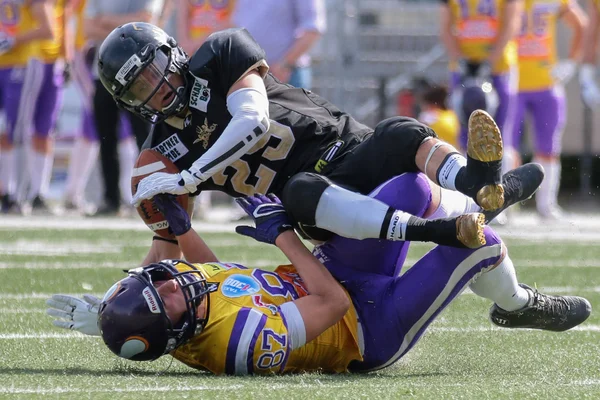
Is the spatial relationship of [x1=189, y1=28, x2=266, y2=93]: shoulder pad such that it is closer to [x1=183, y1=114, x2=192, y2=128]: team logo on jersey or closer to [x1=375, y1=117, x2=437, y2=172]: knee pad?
[x1=183, y1=114, x2=192, y2=128]: team logo on jersey

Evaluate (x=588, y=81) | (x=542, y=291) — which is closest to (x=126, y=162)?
(x=588, y=81)

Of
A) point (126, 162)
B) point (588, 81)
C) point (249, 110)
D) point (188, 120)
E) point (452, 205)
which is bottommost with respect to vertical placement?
point (126, 162)

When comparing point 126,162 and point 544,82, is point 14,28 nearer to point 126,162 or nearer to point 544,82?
point 126,162

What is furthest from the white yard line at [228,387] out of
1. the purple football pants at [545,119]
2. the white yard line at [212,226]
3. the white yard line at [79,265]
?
the purple football pants at [545,119]

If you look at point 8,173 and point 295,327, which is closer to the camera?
point 295,327

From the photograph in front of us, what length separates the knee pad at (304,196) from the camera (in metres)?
4.04

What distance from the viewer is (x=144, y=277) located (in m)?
3.76

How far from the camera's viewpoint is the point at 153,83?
14.4ft

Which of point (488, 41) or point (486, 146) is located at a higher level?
point (486, 146)

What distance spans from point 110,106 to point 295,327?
6610mm

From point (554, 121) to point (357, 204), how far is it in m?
6.64

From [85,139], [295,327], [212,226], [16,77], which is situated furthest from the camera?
[85,139]

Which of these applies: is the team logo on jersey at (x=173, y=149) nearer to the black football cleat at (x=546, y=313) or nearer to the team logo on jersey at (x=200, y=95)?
the team logo on jersey at (x=200, y=95)

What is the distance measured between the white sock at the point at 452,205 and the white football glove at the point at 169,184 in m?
0.87
